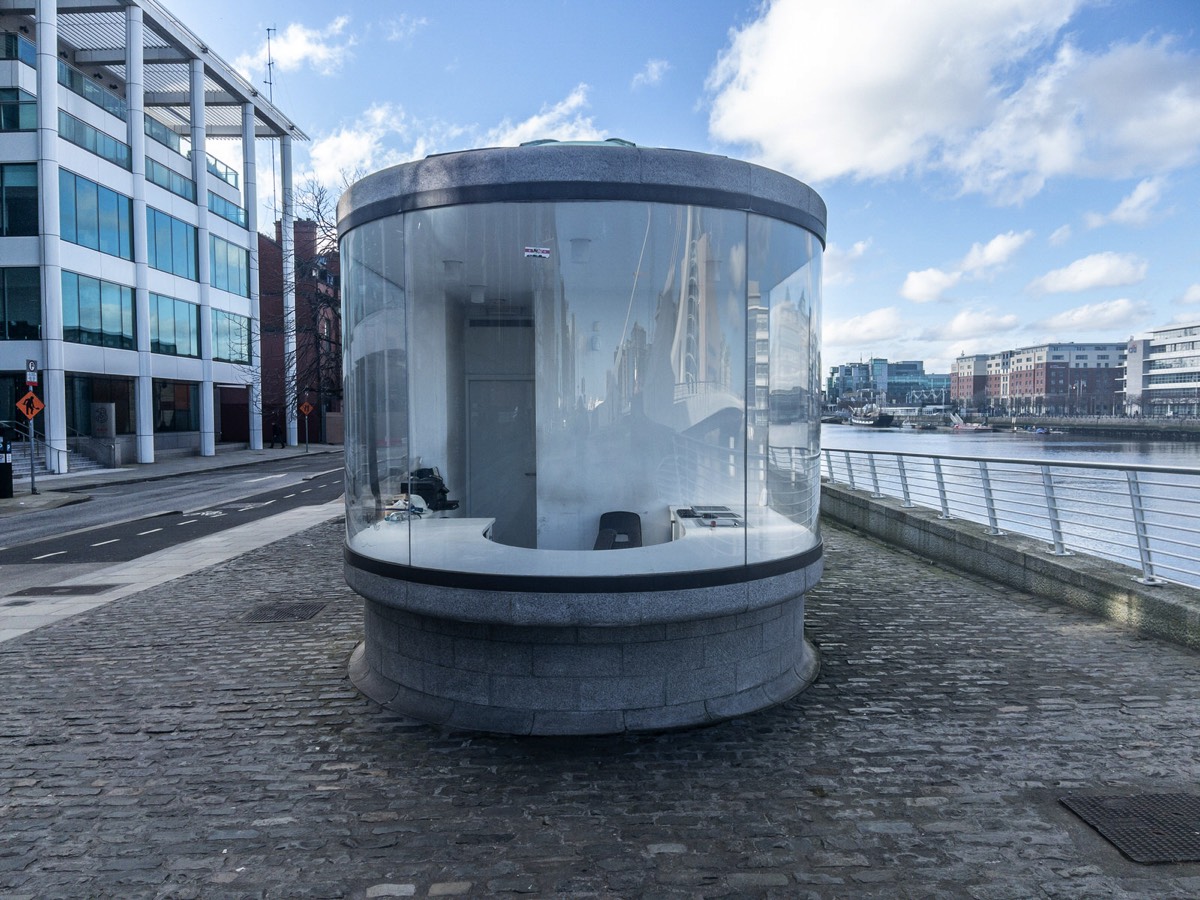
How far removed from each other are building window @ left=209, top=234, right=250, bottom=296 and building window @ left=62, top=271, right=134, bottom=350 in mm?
7276

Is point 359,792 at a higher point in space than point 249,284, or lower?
lower

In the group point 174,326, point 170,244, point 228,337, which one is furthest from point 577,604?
point 228,337

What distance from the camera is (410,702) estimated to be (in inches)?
222

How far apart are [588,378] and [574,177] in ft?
4.74

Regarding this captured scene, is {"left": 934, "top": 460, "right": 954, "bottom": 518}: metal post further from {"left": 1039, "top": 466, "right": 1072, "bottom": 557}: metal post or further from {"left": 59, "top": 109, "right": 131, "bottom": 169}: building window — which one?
{"left": 59, "top": 109, "right": 131, "bottom": 169}: building window

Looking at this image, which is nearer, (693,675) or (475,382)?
(693,675)

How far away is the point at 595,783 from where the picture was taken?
4.48m

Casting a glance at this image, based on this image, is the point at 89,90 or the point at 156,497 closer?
the point at 156,497

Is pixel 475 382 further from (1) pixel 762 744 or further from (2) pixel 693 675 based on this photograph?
(1) pixel 762 744

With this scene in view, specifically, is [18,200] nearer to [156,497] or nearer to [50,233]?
[50,233]

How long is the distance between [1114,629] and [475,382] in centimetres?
668

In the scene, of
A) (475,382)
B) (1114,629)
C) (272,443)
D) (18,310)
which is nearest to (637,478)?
(475,382)

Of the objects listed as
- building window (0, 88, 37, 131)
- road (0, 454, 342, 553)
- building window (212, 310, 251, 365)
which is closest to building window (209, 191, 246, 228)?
building window (212, 310, 251, 365)

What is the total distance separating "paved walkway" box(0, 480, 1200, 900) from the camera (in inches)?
142
